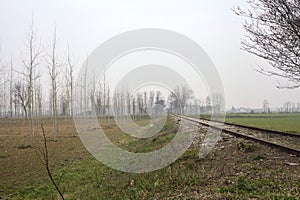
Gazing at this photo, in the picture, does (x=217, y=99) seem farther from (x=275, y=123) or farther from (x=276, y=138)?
A: (x=275, y=123)

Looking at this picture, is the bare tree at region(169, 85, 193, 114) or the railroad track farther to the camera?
the bare tree at region(169, 85, 193, 114)

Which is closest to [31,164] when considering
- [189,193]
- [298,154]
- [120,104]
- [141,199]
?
[141,199]

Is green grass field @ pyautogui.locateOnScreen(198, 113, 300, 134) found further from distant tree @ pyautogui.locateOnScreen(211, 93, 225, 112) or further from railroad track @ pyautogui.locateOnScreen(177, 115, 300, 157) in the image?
distant tree @ pyautogui.locateOnScreen(211, 93, 225, 112)

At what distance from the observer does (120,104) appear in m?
43.8

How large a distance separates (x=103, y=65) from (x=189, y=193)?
702 centimetres

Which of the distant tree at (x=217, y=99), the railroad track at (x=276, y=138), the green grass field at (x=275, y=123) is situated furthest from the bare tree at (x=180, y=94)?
the green grass field at (x=275, y=123)

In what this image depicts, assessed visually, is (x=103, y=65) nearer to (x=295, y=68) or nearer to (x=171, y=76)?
(x=171, y=76)

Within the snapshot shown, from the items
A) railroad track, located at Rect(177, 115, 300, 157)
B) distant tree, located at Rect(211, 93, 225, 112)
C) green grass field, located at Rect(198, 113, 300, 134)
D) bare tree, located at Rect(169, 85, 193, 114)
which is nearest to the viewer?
railroad track, located at Rect(177, 115, 300, 157)

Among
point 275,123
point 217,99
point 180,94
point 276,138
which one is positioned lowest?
point 275,123

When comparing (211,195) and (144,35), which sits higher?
(144,35)

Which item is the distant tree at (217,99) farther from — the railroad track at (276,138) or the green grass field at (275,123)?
the green grass field at (275,123)

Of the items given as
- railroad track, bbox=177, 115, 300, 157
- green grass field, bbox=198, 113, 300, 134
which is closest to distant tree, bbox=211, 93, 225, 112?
railroad track, bbox=177, 115, 300, 157

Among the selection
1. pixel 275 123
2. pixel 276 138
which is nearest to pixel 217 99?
pixel 276 138

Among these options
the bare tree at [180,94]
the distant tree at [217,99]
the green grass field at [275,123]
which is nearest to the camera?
the distant tree at [217,99]
